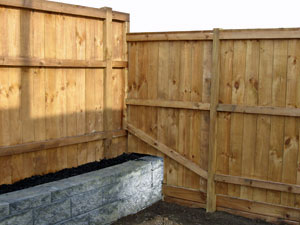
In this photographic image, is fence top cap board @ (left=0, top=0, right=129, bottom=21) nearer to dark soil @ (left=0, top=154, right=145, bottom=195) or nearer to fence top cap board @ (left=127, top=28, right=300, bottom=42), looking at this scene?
fence top cap board @ (left=127, top=28, right=300, bottom=42)

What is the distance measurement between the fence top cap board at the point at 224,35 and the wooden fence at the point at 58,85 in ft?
1.34

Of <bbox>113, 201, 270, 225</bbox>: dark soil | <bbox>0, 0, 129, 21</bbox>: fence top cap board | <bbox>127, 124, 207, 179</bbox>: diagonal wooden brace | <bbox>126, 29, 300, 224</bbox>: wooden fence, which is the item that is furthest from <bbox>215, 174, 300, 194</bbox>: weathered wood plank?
<bbox>0, 0, 129, 21</bbox>: fence top cap board

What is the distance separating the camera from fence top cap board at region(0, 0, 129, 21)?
4230 millimetres

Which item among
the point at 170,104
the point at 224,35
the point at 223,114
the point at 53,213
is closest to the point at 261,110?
the point at 223,114

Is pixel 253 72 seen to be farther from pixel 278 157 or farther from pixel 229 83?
pixel 278 157

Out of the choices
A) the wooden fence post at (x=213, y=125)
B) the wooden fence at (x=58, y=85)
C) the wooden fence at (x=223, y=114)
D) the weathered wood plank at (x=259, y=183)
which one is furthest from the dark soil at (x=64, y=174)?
the weathered wood plank at (x=259, y=183)

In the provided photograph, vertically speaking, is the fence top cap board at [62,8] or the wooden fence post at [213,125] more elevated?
the fence top cap board at [62,8]

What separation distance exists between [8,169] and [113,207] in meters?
1.31

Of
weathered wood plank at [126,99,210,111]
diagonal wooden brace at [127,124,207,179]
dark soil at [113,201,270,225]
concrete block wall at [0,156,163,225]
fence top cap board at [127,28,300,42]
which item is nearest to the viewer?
concrete block wall at [0,156,163,225]

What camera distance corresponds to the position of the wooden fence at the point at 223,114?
4.72 meters

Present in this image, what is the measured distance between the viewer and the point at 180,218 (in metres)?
5.13

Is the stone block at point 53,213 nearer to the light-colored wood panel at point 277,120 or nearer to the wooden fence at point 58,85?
the wooden fence at point 58,85

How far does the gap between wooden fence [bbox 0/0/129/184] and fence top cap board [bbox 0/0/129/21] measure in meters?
0.01

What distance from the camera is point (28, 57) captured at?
439cm
